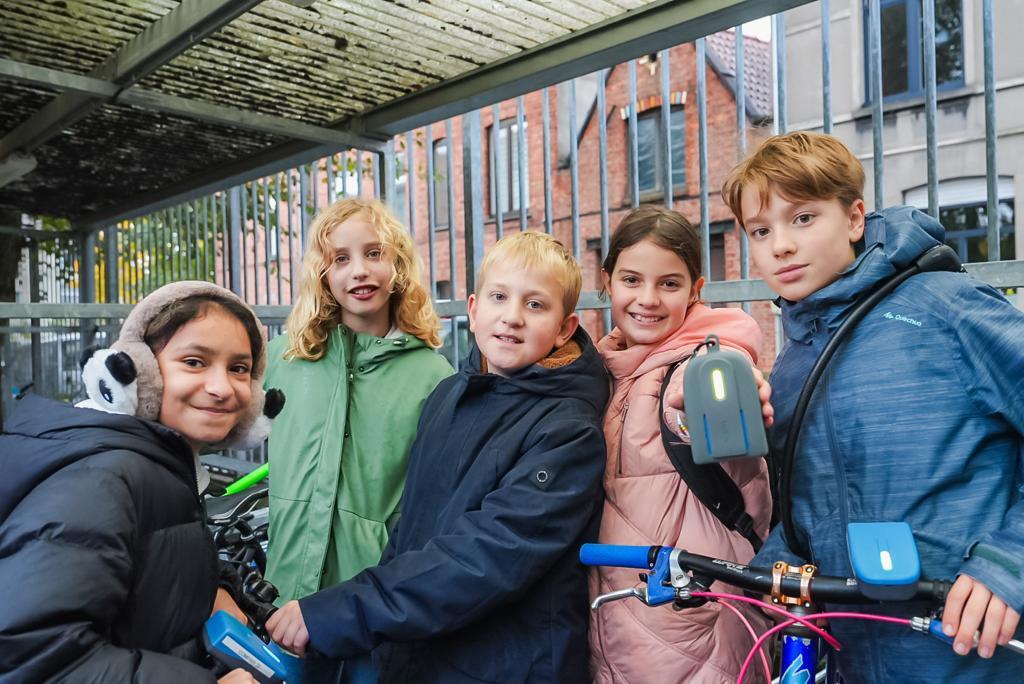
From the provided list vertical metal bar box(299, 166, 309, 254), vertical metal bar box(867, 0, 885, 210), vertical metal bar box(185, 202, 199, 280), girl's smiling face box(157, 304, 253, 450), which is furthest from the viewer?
vertical metal bar box(185, 202, 199, 280)

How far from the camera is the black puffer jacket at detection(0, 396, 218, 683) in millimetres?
1348

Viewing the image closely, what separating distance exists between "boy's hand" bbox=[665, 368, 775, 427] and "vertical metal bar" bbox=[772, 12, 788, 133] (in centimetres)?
214

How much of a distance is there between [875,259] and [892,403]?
0.98 ft

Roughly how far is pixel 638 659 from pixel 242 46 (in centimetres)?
295

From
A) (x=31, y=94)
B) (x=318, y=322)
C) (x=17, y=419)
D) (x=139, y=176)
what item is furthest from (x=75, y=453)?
(x=139, y=176)

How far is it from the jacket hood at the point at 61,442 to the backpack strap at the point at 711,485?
1057 millimetres

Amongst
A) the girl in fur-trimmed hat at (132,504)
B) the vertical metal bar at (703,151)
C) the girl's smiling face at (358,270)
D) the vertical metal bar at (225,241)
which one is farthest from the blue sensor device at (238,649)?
the vertical metal bar at (225,241)

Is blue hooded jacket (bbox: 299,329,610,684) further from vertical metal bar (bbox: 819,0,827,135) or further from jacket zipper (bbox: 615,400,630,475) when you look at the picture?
vertical metal bar (bbox: 819,0,827,135)

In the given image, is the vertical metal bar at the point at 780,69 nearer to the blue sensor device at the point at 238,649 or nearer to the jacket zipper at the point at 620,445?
the jacket zipper at the point at 620,445

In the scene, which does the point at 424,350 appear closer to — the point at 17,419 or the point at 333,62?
the point at 17,419

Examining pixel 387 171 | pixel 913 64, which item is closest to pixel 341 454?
pixel 387 171

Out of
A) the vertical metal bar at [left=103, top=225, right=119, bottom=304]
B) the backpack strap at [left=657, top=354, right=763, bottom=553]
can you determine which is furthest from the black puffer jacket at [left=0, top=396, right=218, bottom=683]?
the vertical metal bar at [left=103, top=225, right=119, bottom=304]

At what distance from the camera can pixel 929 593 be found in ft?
4.40

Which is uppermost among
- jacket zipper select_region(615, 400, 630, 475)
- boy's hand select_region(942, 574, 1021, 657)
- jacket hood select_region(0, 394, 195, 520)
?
jacket hood select_region(0, 394, 195, 520)
